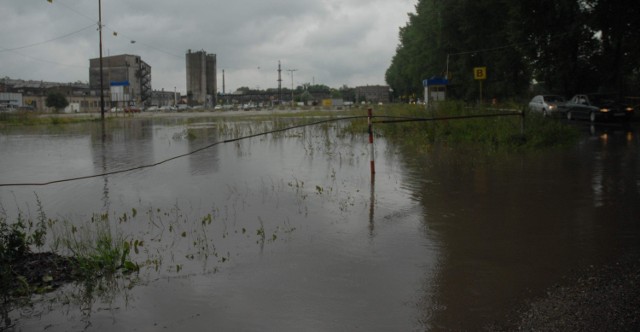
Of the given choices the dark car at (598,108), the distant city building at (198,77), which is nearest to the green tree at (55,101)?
the distant city building at (198,77)

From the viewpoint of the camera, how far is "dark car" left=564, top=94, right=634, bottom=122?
30703 mm

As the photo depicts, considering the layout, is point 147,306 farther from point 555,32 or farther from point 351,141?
point 555,32

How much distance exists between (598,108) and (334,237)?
2859cm

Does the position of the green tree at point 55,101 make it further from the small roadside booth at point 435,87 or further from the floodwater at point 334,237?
the floodwater at point 334,237

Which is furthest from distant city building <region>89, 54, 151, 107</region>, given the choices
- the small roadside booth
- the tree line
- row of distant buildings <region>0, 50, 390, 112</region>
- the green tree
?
the small roadside booth

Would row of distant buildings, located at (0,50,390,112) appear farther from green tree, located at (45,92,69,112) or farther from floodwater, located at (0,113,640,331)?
floodwater, located at (0,113,640,331)

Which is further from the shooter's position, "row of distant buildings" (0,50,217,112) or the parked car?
"row of distant buildings" (0,50,217,112)

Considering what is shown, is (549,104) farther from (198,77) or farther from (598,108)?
(198,77)

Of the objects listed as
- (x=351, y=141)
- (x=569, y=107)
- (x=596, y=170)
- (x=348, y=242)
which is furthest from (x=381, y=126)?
(x=348, y=242)

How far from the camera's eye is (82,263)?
5.74m

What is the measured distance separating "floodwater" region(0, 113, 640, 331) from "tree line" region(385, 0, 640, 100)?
20265 millimetres

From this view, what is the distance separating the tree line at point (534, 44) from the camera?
111 feet

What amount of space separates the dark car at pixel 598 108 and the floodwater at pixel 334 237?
18.0 m

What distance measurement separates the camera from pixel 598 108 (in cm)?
3120
